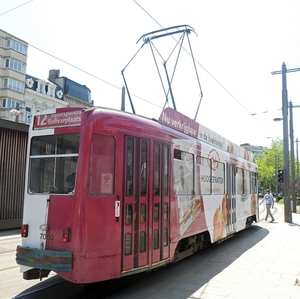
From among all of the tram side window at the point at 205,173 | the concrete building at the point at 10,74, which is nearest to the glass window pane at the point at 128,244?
the tram side window at the point at 205,173

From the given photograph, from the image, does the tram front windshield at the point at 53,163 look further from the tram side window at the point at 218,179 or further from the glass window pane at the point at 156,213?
the tram side window at the point at 218,179

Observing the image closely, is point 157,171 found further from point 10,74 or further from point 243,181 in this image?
point 10,74

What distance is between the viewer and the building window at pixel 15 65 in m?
49.2

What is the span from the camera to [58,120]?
5352 mm

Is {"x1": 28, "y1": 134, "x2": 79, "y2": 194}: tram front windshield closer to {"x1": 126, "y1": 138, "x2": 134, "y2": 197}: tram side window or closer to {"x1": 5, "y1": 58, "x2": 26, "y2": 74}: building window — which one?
{"x1": 126, "y1": 138, "x2": 134, "y2": 197}: tram side window

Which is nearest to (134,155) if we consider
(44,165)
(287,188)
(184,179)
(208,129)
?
(44,165)

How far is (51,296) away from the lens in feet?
17.7

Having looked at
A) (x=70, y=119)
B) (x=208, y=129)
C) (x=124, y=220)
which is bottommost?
(x=124, y=220)

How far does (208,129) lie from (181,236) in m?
3.38

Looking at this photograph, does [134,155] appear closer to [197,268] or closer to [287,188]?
[197,268]

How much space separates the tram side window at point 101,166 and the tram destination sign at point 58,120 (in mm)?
420

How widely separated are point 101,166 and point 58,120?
1.01m

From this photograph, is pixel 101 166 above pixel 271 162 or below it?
below

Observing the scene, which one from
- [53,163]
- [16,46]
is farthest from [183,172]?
[16,46]
